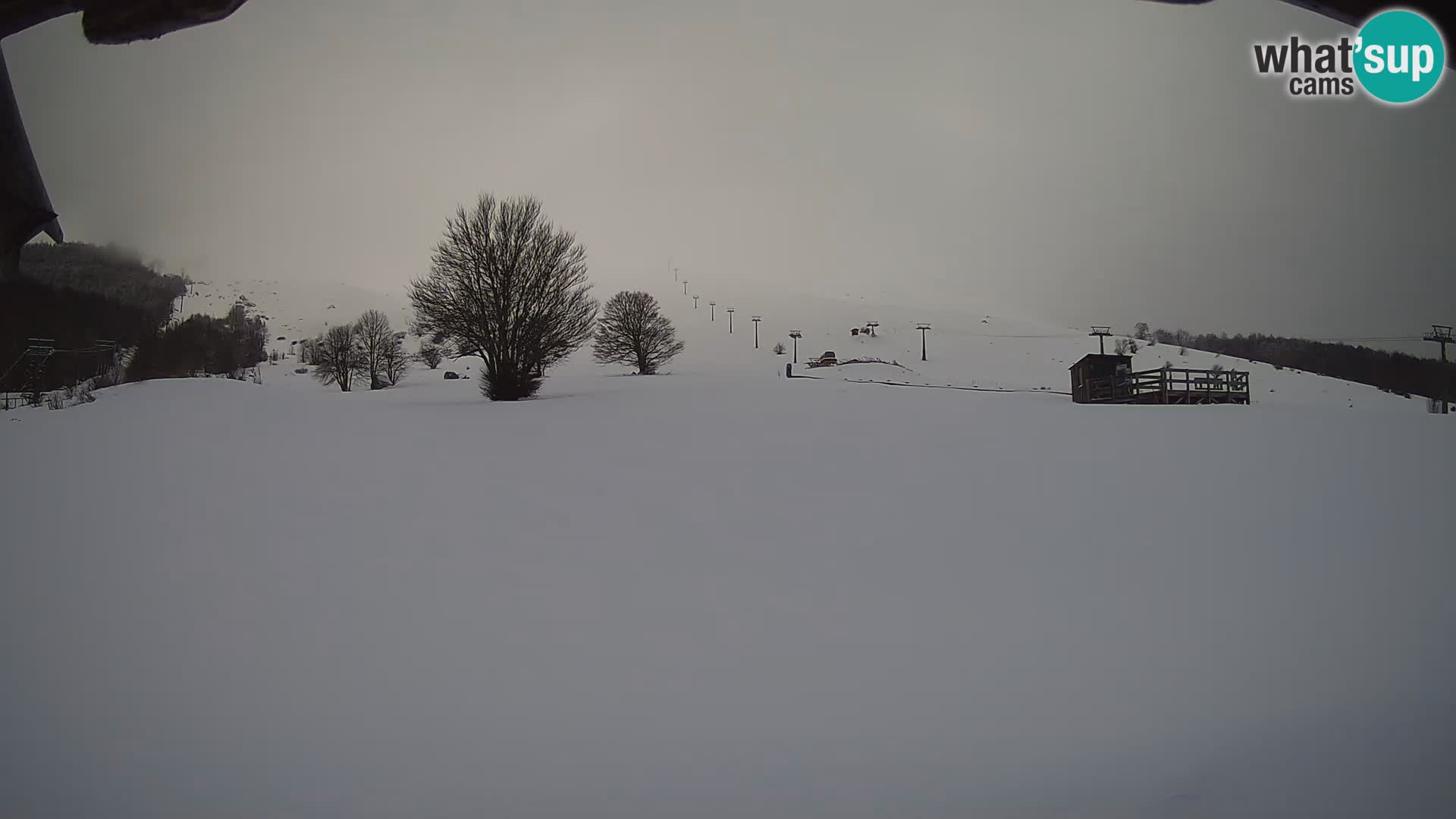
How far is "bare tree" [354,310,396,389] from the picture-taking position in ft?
160

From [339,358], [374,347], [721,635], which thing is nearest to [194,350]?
[721,635]

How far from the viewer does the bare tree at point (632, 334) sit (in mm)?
44719

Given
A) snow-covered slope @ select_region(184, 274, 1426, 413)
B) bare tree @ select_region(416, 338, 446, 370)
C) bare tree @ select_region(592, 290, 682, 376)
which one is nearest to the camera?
bare tree @ select_region(592, 290, 682, 376)

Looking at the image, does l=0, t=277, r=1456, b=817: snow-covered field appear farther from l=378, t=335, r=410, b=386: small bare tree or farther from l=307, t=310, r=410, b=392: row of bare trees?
l=378, t=335, r=410, b=386: small bare tree

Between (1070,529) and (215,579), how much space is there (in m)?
9.20

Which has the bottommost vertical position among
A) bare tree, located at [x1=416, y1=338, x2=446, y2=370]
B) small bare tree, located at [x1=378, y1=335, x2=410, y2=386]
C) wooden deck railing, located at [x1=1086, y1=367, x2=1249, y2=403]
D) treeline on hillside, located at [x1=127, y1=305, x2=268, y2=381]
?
wooden deck railing, located at [x1=1086, y1=367, x2=1249, y2=403]

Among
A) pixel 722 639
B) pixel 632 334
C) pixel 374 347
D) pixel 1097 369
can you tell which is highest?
pixel 374 347

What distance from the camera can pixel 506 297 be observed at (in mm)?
22781

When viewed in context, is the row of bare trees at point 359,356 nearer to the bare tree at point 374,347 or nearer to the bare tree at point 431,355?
the bare tree at point 374,347

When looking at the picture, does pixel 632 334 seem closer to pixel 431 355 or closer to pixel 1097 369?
pixel 431 355

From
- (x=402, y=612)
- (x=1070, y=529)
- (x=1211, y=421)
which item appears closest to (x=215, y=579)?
(x=402, y=612)

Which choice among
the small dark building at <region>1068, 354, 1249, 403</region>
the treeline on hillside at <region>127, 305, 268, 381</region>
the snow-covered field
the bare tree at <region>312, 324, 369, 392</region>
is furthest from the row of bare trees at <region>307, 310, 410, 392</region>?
the small dark building at <region>1068, 354, 1249, 403</region>

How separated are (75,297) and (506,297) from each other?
779 inches

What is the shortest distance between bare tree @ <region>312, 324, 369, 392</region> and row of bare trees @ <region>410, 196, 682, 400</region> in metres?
28.4
